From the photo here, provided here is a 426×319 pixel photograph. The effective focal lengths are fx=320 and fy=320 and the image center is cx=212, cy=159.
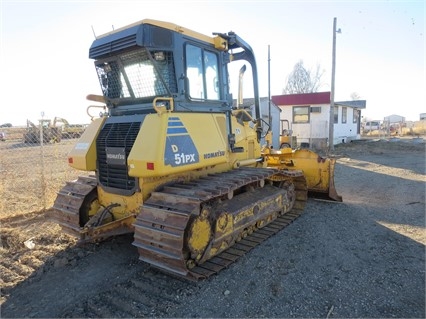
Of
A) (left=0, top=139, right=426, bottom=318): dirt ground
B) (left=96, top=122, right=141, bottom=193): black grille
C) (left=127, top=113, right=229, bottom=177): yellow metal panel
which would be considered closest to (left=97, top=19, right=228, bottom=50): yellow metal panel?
(left=127, top=113, right=229, bottom=177): yellow metal panel

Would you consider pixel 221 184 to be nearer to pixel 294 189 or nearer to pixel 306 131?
pixel 294 189

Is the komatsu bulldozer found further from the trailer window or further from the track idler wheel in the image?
the trailer window

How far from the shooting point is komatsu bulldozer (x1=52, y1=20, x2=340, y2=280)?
396 centimetres

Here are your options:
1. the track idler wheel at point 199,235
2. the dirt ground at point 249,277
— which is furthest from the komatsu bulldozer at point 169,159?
the dirt ground at point 249,277

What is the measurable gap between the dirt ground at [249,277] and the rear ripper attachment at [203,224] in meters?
0.23

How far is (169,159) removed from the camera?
13.2 ft

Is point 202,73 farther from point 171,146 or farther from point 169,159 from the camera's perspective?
point 169,159

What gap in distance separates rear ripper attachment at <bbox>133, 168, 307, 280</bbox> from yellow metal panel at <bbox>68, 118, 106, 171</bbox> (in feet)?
4.78

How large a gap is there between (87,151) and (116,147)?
0.65 metres

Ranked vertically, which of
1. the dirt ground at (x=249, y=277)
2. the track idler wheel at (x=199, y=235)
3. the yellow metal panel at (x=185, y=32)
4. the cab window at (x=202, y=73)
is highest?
the yellow metal panel at (x=185, y=32)

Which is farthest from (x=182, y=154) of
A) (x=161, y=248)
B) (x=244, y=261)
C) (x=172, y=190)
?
(x=244, y=261)

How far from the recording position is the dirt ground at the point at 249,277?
343 cm

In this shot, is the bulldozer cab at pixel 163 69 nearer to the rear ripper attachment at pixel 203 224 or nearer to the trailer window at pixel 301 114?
the rear ripper attachment at pixel 203 224

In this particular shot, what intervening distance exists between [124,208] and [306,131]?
20.6 m
